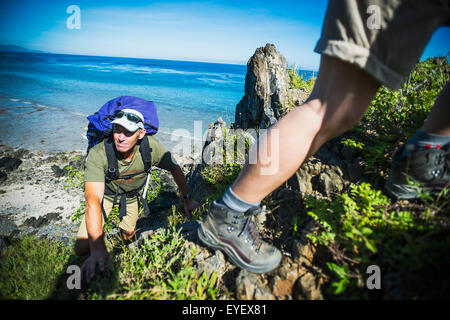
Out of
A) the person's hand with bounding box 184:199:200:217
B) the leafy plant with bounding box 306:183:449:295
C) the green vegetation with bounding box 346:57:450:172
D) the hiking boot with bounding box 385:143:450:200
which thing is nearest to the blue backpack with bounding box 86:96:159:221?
the person's hand with bounding box 184:199:200:217

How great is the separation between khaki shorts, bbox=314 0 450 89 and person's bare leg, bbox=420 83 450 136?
2.15 feet

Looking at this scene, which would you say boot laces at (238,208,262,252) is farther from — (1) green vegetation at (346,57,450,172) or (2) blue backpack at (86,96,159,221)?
(2) blue backpack at (86,96,159,221)

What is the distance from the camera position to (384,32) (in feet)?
3.91

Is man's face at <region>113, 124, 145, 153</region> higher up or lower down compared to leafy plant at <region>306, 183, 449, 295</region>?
higher up

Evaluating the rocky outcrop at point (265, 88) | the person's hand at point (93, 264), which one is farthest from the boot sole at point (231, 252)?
A: the rocky outcrop at point (265, 88)

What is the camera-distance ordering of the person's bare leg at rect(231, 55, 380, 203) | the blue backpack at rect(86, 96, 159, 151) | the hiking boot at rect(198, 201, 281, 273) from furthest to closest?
1. the blue backpack at rect(86, 96, 159, 151)
2. the hiking boot at rect(198, 201, 281, 273)
3. the person's bare leg at rect(231, 55, 380, 203)

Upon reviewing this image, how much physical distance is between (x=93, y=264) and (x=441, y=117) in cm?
355

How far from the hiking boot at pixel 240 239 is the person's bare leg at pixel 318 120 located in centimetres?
30

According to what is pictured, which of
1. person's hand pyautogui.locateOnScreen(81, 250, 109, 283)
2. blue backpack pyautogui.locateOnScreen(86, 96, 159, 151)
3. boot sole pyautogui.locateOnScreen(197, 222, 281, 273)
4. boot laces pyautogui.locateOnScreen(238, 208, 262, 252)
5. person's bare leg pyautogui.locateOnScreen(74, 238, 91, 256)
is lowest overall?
person's bare leg pyautogui.locateOnScreen(74, 238, 91, 256)

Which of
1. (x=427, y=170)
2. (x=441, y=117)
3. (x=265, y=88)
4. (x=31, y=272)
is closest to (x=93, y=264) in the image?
(x=31, y=272)

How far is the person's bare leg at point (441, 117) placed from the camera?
1613mm

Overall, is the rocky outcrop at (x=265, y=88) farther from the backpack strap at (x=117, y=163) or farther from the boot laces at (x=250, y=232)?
the boot laces at (x=250, y=232)

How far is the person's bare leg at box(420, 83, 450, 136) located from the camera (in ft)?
5.29
